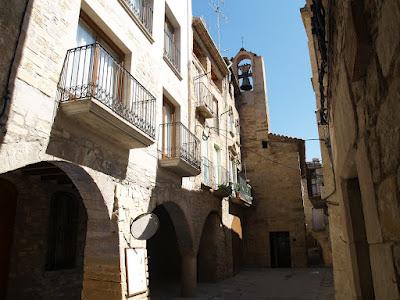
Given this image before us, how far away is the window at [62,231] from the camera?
8.23 metres

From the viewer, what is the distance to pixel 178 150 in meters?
9.12

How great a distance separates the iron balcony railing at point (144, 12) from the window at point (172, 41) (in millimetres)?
1262

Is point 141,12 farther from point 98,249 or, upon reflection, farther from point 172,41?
point 98,249

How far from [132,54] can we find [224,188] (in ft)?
24.0

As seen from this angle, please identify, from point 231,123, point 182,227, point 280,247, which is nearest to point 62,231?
point 182,227

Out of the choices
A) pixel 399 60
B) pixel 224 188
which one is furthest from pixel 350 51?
pixel 224 188

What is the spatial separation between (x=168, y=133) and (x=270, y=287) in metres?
7.09

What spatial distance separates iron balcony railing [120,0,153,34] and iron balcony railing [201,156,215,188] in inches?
215

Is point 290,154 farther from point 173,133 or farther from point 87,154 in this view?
point 87,154

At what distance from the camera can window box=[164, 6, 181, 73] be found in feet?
34.0

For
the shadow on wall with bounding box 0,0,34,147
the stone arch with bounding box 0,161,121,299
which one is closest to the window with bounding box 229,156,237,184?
the stone arch with bounding box 0,161,121,299

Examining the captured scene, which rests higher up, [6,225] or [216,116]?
[216,116]

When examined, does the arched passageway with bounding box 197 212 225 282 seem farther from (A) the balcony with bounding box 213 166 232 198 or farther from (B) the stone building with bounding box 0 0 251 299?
(B) the stone building with bounding box 0 0 251 299

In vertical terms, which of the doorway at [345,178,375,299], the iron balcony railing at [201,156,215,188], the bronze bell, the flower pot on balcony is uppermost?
the bronze bell
